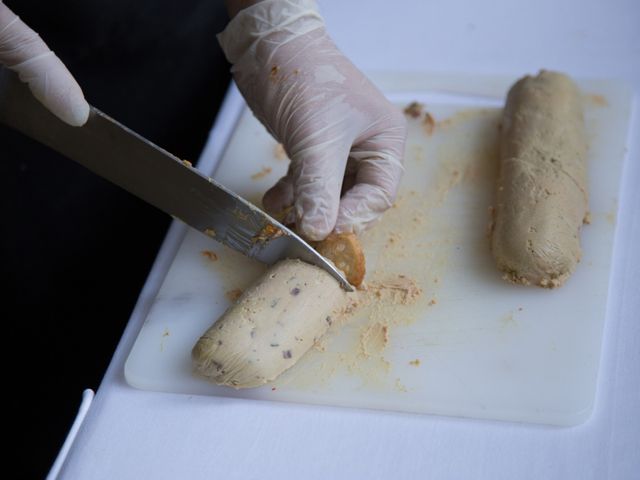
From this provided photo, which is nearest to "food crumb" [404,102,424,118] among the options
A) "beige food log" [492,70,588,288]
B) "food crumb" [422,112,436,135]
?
"food crumb" [422,112,436,135]

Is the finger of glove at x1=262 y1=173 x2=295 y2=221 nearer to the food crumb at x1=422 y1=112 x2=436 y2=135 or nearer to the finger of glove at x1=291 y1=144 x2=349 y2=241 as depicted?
the finger of glove at x1=291 y1=144 x2=349 y2=241

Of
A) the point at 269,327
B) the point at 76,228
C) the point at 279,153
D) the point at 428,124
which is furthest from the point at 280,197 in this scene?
the point at 76,228

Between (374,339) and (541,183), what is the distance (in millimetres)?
581

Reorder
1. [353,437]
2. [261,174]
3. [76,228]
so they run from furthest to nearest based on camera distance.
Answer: [76,228] < [261,174] < [353,437]

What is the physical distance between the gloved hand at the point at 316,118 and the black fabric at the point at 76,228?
0.68 m

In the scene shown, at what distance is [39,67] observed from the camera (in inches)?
66.3

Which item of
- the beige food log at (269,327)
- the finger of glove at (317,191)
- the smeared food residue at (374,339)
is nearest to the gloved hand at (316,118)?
the finger of glove at (317,191)

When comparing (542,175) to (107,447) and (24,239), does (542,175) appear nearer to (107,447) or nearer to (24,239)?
(107,447)

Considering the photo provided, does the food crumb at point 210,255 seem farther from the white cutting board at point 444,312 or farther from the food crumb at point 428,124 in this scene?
the food crumb at point 428,124

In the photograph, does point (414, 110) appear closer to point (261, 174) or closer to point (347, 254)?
point (261, 174)

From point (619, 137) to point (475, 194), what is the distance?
465 millimetres

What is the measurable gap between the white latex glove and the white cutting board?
1.64 feet

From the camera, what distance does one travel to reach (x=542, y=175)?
6.06 ft

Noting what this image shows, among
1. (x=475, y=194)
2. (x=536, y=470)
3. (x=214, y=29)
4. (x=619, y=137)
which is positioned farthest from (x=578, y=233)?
(x=214, y=29)
